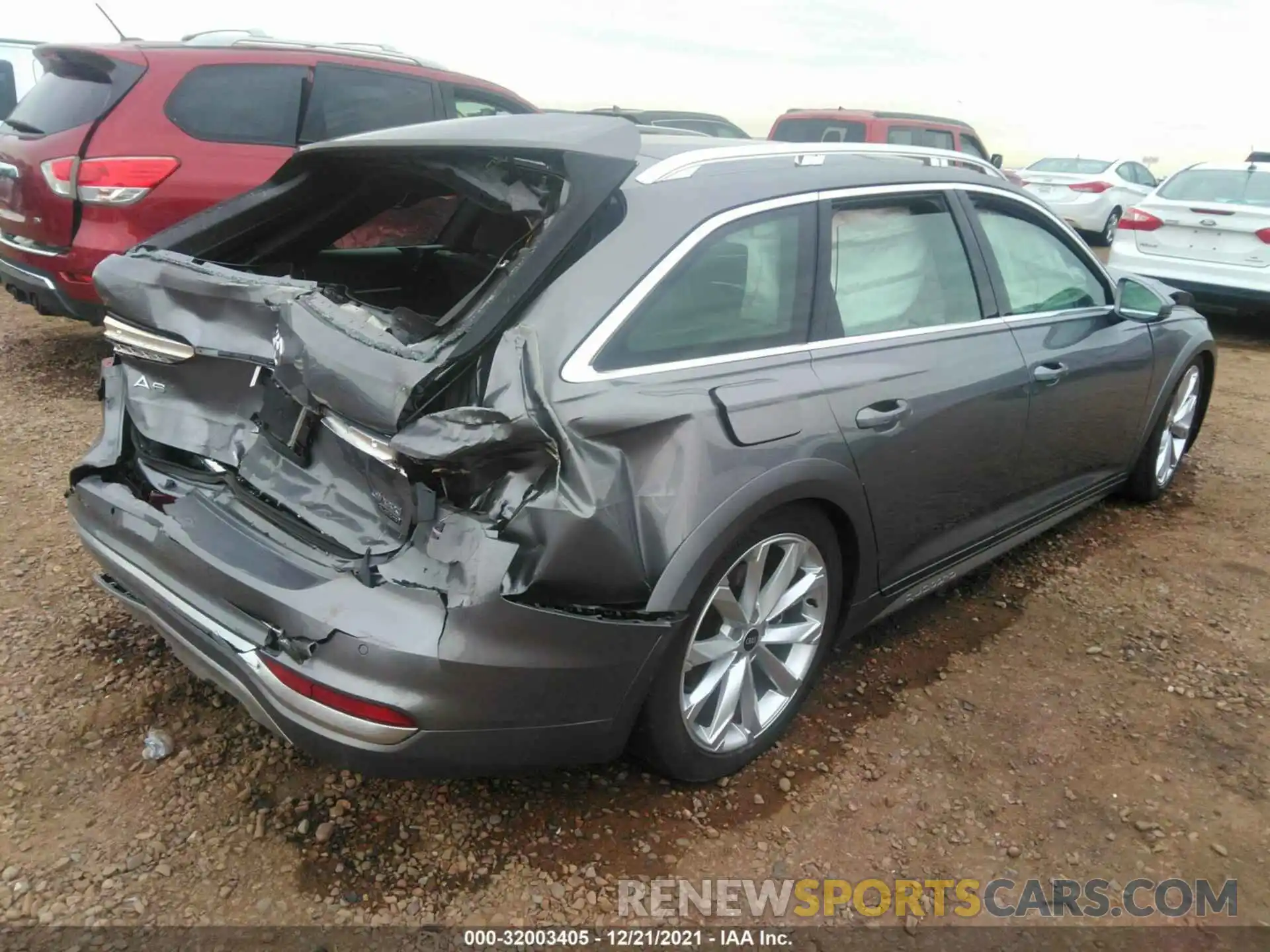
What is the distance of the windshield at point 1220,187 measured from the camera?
27.7 feet

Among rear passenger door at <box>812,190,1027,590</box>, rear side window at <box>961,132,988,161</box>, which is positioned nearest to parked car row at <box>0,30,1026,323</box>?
rear passenger door at <box>812,190,1027,590</box>

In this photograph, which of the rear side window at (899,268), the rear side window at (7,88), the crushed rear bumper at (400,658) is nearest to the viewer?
the crushed rear bumper at (400,658)

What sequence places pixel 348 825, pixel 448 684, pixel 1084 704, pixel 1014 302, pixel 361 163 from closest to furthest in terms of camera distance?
pixel 448 684 → pixel 348 825 → pixel 361 163 → pixel 1084 704 → pixel 1014 302

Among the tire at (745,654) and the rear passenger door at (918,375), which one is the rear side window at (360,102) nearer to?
the rear passenger door at (918,375)

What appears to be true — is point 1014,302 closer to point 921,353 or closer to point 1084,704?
point 921,353

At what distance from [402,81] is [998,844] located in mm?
5641

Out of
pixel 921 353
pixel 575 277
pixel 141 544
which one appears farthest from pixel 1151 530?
pixel 141 544

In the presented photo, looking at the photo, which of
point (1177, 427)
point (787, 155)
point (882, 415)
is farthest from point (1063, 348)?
point (1177, 427)

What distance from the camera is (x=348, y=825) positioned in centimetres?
229

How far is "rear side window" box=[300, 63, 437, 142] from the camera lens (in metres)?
5.60

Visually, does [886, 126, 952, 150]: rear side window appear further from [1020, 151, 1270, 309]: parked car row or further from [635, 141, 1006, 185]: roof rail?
[635, 141, 1006, 185]: roof rail

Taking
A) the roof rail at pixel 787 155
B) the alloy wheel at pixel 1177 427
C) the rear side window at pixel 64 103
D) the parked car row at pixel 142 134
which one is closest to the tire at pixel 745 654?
the roof rail at pixel 787 155

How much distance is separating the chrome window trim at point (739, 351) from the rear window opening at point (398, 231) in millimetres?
319

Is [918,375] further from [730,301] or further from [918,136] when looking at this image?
[918,136]
